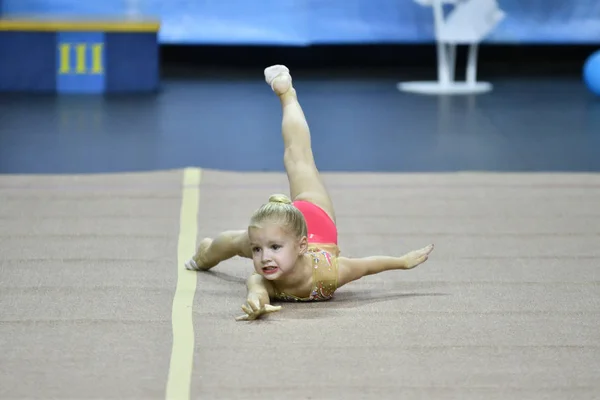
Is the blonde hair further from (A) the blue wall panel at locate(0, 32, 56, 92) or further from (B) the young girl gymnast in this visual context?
(A) the blue wall panel at locate(0, 32, 56, 92)

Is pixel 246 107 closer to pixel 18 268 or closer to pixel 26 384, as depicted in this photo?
pixel 18 268

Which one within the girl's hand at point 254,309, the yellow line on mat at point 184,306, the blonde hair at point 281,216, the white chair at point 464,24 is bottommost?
the yellow line on mat at point 184,306

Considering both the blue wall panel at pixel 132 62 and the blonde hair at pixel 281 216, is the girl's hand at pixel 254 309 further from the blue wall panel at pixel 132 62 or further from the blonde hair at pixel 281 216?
the blue wall panel at pixel 132 62

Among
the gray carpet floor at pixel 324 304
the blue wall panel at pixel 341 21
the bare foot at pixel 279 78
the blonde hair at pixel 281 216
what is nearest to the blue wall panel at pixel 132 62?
the blue wall panel at pixel 341 21

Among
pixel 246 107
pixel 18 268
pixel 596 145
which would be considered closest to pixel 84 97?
pixel 246 107

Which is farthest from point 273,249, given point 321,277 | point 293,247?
point 321,277

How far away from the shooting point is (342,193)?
4.06 meters

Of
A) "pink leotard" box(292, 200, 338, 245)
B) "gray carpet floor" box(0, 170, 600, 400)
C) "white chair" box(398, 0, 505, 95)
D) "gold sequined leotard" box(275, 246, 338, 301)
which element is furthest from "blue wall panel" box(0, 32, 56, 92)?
"gold sequined leotard" box(275, 246, 338, 301)

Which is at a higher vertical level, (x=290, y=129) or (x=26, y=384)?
(x=290, y=129)

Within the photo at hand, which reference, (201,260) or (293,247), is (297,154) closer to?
(201,260)

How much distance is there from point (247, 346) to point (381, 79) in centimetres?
559

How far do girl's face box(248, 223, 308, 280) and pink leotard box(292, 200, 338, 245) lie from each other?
238mm

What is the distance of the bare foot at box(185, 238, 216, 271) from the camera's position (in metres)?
2.93

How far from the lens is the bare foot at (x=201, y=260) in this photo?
2.93 metres
